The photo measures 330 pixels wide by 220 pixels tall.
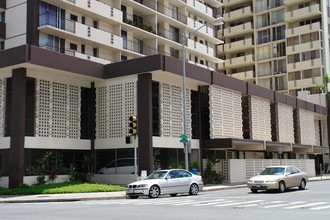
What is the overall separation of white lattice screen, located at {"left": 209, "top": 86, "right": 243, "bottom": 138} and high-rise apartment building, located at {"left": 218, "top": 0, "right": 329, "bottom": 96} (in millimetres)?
33445

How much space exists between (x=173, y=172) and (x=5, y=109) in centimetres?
1383

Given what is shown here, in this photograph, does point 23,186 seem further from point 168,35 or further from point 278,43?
point 278,43

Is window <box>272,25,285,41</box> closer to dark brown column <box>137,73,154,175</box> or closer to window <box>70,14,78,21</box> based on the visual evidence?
window <box>70,14,78,21</box>

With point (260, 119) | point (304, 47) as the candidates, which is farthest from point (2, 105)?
point (304, 47)

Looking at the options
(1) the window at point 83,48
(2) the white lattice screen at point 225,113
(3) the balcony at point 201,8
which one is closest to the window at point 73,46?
(1) the window at point 83,48

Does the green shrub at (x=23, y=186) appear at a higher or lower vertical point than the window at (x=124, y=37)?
lower

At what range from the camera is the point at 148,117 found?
31.1 metres

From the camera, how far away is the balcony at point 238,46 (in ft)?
262

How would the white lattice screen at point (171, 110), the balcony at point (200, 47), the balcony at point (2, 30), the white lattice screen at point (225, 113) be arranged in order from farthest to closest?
the balcony at point (200, 47), the balcony at point (2, 30), the white lattice screen at point (225, 113), the white lattice screen at point (171, 110)

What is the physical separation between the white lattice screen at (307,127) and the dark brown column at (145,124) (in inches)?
1114

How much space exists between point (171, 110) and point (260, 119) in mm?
13707

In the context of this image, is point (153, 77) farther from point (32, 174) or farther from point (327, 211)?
point (327, 211)

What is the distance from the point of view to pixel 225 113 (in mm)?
39094

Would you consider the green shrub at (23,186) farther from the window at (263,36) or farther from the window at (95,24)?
the window at (263,36)
